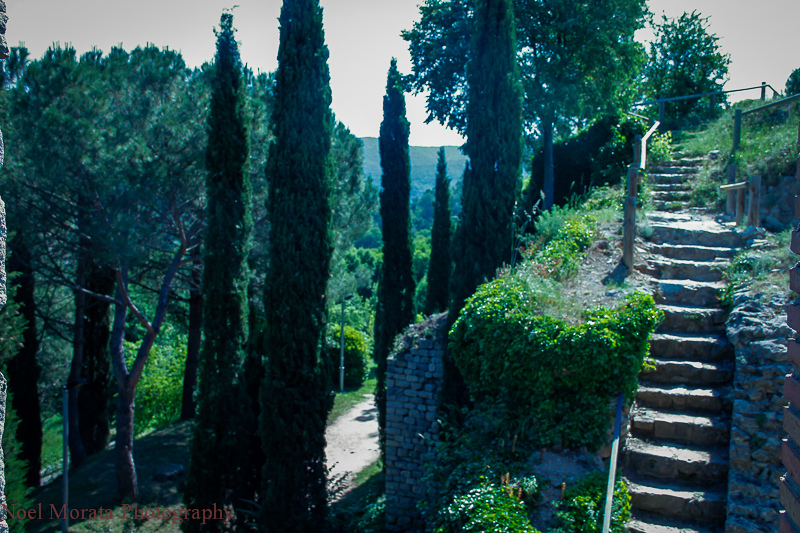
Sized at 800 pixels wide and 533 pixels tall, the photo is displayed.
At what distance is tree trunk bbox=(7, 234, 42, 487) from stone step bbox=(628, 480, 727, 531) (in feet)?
41.7

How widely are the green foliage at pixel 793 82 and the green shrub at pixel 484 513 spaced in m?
17.1

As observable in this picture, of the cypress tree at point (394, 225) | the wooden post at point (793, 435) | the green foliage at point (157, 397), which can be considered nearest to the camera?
the wooden post at point (793, 435)

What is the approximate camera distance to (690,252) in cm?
891

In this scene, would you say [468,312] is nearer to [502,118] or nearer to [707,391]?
[707,391]

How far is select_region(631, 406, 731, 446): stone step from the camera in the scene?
5895mm

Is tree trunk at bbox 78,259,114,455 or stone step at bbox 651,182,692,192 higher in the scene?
stone step at bbox 651,182,692,192

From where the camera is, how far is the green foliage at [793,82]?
17170mm

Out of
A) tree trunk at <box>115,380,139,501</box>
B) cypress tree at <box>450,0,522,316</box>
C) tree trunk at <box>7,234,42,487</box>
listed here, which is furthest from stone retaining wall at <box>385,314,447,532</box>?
tree trunk at <box>7,234,42,487</box>

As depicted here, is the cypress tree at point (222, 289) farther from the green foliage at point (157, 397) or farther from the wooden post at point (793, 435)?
the green foliage at point (157, 397)

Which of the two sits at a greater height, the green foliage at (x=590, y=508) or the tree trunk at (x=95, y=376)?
the green foliage at (x=590, y=508)

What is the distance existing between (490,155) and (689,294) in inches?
151

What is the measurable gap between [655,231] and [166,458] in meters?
12.3

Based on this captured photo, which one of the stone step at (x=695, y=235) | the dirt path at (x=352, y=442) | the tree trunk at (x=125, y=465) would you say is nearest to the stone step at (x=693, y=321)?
the stone step at (x=695, y=235)

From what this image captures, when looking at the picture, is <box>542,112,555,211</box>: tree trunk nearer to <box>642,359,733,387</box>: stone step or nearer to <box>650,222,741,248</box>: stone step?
<box>650,222,741,248</box>: stone step
